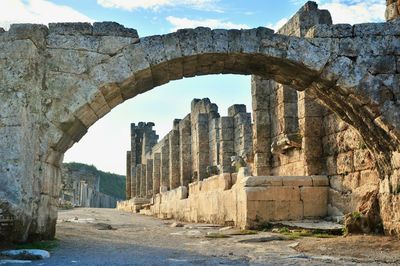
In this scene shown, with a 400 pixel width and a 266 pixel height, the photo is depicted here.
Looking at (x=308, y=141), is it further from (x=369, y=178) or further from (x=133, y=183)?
(x=133, y=183)

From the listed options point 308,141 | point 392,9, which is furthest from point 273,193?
point 392,9

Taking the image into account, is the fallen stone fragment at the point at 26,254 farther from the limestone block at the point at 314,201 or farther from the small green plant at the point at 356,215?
the limestone block at the point at 314,201

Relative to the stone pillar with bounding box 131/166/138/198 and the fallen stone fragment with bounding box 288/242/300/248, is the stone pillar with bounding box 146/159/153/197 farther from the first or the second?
the fallen stone fragment with bounding box 288/242/300/248

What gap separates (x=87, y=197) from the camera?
4150 cm

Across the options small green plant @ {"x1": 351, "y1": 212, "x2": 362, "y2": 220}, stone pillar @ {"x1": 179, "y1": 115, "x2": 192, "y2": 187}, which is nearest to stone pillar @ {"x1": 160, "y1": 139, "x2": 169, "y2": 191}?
stone pillar @ {"x1": 179, "y1": 115, "x2": 192, "y2": 187}

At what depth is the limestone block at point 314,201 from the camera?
10938mm

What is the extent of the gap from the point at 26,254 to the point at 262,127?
8.88 meters

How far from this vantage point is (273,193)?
35.2ft

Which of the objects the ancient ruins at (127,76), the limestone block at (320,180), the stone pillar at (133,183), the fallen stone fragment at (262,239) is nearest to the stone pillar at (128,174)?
the stone pillar at (133,183)

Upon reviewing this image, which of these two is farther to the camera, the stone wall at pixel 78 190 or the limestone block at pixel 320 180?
the stone wall at pixel 78 190

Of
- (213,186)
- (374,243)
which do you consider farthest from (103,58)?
(213,186)

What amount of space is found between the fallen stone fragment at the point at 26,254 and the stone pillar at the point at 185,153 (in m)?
15.3

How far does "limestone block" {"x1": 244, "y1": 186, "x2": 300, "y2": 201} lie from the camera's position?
10.6 meters

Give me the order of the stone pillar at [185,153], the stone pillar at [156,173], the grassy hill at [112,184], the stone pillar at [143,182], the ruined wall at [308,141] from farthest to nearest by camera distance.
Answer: the grassy hill at [112,184], the stone pillar at [143,182], the stone pillar at [156,173], the stone pillar at [185,153], the ruined wall at [308,141]
